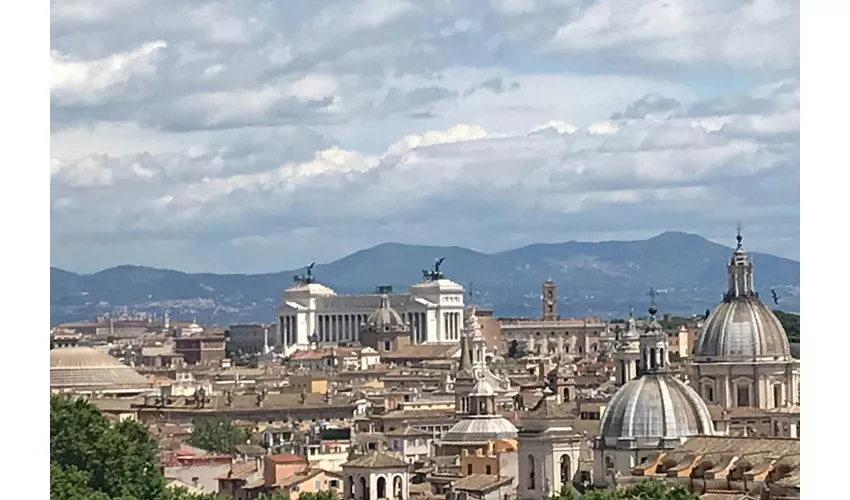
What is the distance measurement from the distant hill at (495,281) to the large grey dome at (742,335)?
31188mm

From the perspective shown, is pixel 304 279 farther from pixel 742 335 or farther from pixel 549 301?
pixel 742 335

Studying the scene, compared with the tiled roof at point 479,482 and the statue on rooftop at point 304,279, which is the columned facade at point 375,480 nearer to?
the tiled roof at point 479,482

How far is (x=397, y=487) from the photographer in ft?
88.4

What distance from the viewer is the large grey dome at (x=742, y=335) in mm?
38625

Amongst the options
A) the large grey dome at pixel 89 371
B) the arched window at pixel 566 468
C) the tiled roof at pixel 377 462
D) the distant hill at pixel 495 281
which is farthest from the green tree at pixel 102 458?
the distant hill at pixel 495 281

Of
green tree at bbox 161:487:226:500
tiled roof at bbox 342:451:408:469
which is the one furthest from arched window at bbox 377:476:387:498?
green tree at bbox 161:487:226:500

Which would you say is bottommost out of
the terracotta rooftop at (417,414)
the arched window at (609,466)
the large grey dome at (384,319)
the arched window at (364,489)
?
the arched window at (364,489)

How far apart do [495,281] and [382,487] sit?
75342mm

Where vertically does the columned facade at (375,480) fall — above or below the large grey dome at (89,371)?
below

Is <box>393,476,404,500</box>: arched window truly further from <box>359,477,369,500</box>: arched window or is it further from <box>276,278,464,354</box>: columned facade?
<box>276,278,464,354</box>: columned facade

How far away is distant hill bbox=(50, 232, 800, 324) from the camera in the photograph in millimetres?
78000

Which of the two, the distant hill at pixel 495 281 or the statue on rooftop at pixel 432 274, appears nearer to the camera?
the distant hill at pixel 495 281
